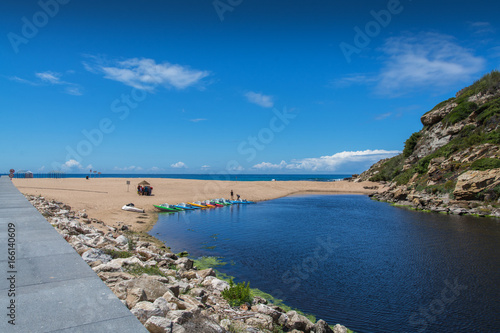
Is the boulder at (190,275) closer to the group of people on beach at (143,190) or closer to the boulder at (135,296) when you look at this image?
the boulder at (135,296)

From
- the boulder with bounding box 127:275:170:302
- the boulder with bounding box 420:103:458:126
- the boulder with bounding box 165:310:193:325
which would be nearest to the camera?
the boulder with bounding box 165:310:193:325

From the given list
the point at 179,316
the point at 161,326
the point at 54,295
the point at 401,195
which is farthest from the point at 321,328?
the point at 401,195

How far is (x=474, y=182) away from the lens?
3328 centimetres

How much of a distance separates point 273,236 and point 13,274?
18497 mm

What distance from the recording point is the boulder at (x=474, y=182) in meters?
32.4

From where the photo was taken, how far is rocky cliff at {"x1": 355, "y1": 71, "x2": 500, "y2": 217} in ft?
109

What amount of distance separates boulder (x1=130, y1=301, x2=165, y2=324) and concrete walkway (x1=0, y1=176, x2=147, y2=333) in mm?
695

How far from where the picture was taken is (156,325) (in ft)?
16.2

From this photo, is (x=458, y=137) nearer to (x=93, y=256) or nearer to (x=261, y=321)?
(x=261, y=321)

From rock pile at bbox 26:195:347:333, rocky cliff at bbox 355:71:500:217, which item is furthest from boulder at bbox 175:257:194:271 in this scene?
rocky cliff at bbox 355:71:500:217

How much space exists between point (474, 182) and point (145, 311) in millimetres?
38582

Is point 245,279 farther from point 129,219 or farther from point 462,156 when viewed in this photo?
point 462,156

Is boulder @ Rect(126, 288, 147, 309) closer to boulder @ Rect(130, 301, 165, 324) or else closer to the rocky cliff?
boulder @ Rect(130, 301, 165, 324)

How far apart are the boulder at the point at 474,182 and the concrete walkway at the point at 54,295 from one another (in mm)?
39091
